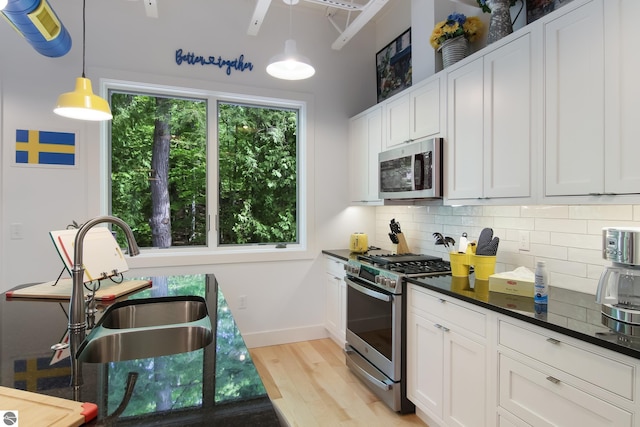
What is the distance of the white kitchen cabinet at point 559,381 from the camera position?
1.28m

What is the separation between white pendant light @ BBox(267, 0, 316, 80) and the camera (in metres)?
2.18

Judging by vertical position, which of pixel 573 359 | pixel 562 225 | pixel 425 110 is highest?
pixel 425 110

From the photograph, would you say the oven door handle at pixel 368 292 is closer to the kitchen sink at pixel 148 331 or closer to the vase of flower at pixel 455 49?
the kitchen sink at pixel 148 331

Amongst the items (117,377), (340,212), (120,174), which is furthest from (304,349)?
(117,377)

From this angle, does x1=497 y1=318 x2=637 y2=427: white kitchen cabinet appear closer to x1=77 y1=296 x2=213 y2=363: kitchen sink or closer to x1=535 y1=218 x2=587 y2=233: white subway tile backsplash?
x1=535 y1=218 x2=587 y2=233: white subway tile backsplash

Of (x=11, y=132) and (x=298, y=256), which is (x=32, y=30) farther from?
(x=298, y=256)

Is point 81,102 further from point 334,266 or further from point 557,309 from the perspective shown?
point 557,309

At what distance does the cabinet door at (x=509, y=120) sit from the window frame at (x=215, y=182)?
196cm

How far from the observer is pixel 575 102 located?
66.4 inches

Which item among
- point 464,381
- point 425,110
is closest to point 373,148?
point 425,110

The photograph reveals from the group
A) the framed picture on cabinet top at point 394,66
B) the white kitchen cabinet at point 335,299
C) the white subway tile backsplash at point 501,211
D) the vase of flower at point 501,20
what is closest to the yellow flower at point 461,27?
the vase of flower at point 501,20

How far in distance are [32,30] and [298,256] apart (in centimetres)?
269

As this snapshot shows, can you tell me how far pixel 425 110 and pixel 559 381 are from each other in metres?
1.93

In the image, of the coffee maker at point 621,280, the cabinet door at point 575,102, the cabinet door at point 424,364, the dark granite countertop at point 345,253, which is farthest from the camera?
the dark granite countertop at point 345,253
